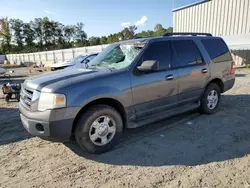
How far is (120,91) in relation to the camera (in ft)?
11.5

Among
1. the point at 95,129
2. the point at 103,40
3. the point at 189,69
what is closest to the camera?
the point at 95,129

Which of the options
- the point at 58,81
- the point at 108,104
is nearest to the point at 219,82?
the point at 108,104

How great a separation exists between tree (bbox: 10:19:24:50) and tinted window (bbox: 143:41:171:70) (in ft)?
234

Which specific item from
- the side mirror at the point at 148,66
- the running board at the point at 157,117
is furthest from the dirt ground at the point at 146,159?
the side mirror at the point at 148,66

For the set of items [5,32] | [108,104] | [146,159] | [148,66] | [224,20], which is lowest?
[146,159]

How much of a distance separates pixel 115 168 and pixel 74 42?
258 ft

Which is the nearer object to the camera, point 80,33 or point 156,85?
point 156,85

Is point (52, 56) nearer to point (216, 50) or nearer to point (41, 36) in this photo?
point (216, 50)

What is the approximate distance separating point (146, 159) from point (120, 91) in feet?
3.89

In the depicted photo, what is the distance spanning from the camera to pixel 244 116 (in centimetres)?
511

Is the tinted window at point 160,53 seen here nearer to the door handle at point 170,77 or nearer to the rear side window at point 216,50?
the door handle at point 170,77

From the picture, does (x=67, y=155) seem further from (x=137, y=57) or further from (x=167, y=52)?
(x=167, y=52)

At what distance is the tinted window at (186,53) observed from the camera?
→ 14.6 feet

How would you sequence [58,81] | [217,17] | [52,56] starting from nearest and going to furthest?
[58,81] → [217,17] → [52,56]
